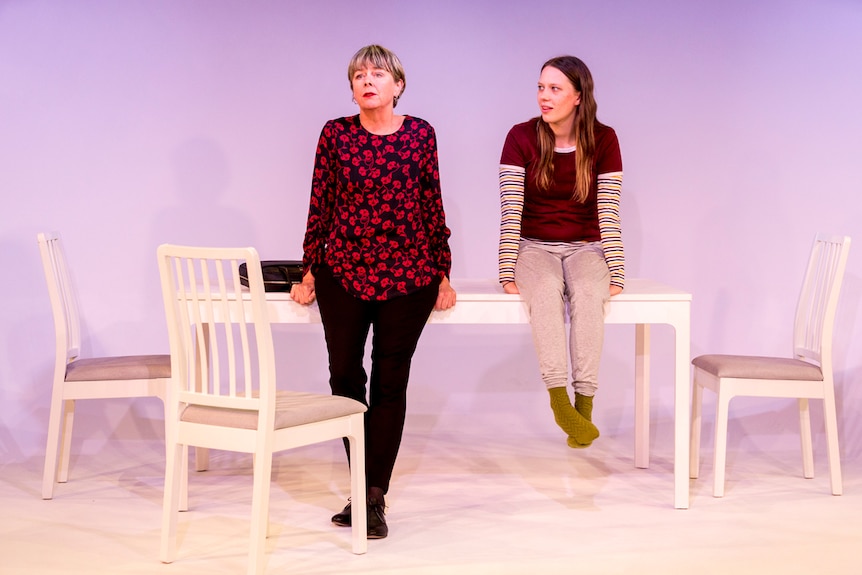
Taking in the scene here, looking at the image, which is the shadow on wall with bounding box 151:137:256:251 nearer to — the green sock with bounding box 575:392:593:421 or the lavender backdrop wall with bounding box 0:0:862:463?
the lavender backdrop wall with bounding box 0:0:862:463

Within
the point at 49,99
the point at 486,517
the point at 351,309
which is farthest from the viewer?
the point at 49,99

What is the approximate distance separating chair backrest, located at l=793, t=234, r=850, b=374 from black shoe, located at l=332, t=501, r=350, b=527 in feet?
5.81

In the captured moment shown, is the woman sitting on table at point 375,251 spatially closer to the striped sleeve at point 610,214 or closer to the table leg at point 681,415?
the striped sleeve at point 610,214

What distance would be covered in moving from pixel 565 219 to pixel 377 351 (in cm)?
87

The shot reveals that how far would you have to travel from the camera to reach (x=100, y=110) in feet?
14.9

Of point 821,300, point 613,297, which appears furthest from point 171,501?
point 821,300

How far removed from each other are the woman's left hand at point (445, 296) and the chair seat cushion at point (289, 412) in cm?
50

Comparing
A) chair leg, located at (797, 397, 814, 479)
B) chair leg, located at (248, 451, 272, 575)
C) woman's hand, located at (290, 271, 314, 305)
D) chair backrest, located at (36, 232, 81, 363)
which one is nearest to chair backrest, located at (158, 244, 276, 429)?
chair leg, located at (248, 451, 272, 575)

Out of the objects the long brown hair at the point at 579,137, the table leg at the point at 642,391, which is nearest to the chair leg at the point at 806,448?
the table leg at the point at 642,391

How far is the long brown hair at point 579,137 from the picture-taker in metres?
3.38

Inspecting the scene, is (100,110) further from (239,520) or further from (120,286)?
(239,520)

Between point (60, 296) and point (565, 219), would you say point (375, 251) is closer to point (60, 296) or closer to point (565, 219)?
point (565, 219)

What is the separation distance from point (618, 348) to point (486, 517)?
173 centimetres

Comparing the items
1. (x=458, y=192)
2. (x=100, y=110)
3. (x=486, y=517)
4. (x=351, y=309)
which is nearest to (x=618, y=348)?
(x=458, y=192)
